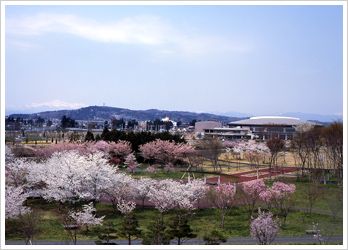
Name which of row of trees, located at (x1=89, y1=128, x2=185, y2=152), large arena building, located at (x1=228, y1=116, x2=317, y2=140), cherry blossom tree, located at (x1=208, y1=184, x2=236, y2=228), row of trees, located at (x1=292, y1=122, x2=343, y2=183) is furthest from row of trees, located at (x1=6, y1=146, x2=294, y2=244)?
large arena building, located at (x1=228, y1=116, x2=317, y2=140)

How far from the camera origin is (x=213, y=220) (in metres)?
9.01

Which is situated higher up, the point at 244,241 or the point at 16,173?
the point at 16,173

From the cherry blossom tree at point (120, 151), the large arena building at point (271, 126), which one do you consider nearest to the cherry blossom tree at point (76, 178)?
the cherry blossom tree at point (120, 151)

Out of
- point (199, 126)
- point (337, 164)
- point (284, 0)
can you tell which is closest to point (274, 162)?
point (337, 164)

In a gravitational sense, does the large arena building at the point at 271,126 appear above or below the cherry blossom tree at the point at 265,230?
above

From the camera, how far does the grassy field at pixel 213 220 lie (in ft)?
25.5

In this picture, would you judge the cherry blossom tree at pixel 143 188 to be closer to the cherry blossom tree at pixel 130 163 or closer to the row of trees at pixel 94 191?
the row of trees at pixel 94 191

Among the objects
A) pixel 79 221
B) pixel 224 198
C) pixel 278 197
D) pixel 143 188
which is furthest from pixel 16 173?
pixel 278 197

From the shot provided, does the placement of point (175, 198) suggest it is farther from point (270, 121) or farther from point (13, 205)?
point (270, 121)

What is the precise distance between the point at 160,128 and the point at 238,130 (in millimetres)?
5213

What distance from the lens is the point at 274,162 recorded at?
1714 centimetres

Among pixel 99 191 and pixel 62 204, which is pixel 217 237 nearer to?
pixel 99 191

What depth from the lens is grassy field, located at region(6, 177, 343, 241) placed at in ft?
25.5

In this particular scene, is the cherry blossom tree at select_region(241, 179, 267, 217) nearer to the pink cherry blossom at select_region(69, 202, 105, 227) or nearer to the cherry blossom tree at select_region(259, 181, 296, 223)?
the cherry blossom tree at select_region(259, 181, 296, 223)
